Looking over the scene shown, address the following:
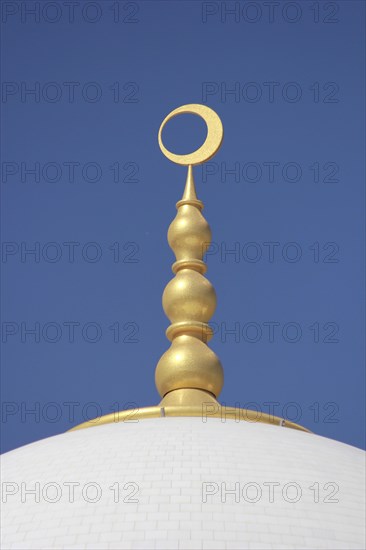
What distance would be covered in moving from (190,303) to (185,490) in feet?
18.4

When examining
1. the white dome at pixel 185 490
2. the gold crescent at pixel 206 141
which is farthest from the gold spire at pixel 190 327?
the white dome at pixel 185 490

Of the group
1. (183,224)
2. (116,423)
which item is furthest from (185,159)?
(116,423)

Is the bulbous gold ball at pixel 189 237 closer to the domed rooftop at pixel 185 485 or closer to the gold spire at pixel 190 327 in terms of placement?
the gold spire at pixel 190 327

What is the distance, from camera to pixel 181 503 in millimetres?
12703

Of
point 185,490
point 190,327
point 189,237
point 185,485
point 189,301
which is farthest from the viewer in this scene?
point 189,237

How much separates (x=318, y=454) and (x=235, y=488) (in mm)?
1910

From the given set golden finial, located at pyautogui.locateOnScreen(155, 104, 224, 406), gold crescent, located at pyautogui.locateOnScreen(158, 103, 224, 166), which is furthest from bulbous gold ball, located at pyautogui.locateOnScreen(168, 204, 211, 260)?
gold crescent, located at pyautogui.locateOnScreen(158, 103, 224, 166)

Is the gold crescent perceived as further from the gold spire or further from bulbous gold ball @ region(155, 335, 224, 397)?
bulbous gold ball @ region(155, 335, 224, 397)

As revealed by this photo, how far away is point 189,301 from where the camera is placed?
18.2 m

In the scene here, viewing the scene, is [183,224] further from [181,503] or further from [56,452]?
[181,503]

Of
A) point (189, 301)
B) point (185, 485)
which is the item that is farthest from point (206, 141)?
point (185, 485)

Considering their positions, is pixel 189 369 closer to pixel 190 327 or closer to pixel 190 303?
pixel 190 327

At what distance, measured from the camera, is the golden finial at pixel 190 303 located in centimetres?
1742

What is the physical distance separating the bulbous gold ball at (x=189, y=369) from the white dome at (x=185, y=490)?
220 centimetres
